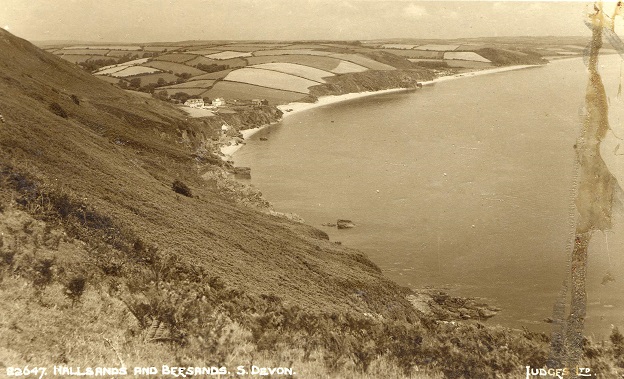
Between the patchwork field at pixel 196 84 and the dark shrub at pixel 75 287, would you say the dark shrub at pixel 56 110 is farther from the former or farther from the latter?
the patchwork field at pixel 196 84

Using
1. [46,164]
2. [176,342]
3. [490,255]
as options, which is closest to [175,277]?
[176,342]

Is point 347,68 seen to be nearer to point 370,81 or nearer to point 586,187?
point 370,81

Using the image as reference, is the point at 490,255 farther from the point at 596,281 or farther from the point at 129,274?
the point at 129,274

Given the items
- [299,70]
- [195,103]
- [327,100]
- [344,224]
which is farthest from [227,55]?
[344,224]

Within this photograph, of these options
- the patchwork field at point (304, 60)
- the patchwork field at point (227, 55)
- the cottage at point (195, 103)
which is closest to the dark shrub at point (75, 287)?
the cottage at point (195, 103)

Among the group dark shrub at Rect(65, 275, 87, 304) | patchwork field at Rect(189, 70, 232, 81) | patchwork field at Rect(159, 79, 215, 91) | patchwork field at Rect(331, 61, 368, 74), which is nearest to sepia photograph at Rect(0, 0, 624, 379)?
dark shrub at Rect(65, 275, 87, 304)

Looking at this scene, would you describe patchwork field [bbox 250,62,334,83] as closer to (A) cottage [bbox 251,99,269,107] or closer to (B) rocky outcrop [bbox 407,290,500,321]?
(A) cottage [bbox 251,99,269,107]
